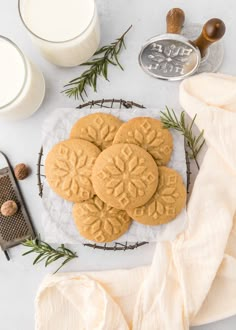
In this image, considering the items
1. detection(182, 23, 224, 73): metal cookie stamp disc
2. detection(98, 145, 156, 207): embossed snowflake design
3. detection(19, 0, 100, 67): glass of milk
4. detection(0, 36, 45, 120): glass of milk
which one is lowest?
detection(98, 145, 156, 207): embossed snowflake design

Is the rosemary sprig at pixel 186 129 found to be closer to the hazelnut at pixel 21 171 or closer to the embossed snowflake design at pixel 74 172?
the embossed snowflake design at pixel 74 172

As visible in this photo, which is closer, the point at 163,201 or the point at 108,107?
the point at 163,201

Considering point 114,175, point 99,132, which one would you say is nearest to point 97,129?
point 99,132

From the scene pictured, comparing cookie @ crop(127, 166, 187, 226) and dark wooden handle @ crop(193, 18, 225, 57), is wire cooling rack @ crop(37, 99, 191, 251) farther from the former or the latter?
dark wooden handle @ crop(193, 18, 225, 57)

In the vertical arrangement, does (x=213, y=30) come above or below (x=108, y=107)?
above

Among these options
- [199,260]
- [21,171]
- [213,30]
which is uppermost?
[213,30]

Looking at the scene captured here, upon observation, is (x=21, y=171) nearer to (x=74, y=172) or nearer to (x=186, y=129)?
(x=74, y=172)

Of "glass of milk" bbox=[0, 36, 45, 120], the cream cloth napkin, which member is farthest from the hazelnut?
the cream cloth napkin

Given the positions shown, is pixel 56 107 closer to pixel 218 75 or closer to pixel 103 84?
pixel 103 84
